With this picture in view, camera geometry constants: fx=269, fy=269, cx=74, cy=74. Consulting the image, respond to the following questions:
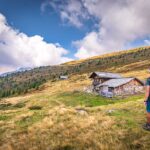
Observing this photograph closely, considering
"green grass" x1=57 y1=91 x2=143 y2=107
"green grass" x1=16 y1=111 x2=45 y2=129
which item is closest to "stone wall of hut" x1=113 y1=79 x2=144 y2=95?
"green grass" x1=57 y1=91 x2=143 y2=107

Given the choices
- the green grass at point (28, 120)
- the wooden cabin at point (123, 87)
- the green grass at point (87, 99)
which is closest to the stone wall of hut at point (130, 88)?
the wooden cabin at point (123, 87)

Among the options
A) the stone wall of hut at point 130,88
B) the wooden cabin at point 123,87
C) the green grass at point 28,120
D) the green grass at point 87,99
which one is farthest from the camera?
the stone wall of hut at point 130,88

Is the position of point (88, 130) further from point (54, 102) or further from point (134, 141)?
point (54, 102)

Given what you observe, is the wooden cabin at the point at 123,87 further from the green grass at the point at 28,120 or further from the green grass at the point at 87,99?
the green grass at the point at 28,120

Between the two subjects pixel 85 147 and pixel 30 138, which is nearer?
pixel 85 147

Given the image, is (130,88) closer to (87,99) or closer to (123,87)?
(123,87)

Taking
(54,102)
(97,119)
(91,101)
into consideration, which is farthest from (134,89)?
(97,119)

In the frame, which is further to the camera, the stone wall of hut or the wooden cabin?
the stone wall of hut

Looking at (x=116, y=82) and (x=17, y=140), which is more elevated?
(x=116, y=82)

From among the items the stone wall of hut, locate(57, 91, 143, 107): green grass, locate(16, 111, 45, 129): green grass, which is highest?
the stone wall of hut

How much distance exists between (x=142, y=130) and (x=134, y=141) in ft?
6.34

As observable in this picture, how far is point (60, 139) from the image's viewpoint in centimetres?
1324

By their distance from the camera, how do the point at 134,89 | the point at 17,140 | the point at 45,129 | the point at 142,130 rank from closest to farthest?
the point at 142,130
the point at 17,140
the point at 45,129
the point at 134,89

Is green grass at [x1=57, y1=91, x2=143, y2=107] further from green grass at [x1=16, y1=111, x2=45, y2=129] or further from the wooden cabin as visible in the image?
green grass at [x1=16, y1=111, x2=45, y2=129]
